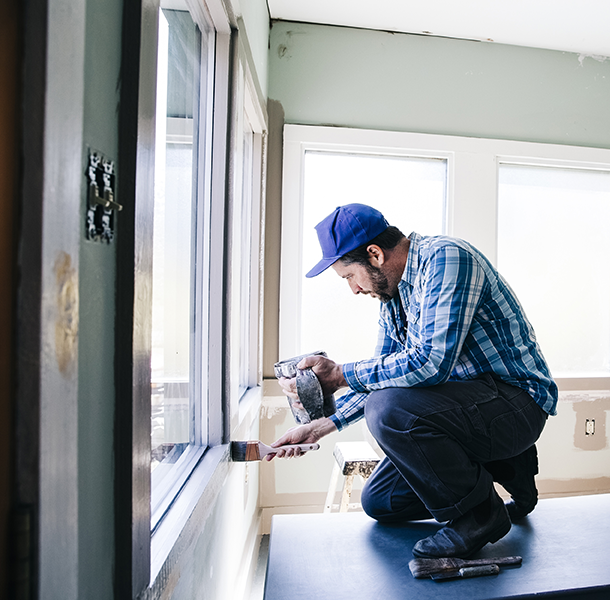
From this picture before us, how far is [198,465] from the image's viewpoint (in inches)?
50.9

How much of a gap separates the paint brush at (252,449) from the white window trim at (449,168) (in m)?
1.15

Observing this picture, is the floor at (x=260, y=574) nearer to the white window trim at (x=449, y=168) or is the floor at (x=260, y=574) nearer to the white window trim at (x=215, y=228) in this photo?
the white window trim at (x=215, y=228)

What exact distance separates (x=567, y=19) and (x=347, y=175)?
4.96 feet

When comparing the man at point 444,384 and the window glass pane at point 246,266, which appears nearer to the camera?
the man at point 444,384

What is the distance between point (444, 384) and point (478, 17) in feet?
7.42

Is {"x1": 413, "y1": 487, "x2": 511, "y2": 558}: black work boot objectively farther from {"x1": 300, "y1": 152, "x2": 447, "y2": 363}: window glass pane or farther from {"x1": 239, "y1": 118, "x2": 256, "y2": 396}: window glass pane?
{"x1": 300, "y1": 152, "x2": 447, "y2": 363}: window glass pane

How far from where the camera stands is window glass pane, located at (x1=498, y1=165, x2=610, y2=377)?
294cm

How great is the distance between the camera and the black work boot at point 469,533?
1.35 meters

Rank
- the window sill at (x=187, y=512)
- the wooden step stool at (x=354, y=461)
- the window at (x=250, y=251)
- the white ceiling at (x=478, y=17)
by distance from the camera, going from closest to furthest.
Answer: the window sill at (x=187, y=512), the wooden step stool at (x=354, y=461), the window at (x=250, y=251), the white ceiling at (x=478, y=17)

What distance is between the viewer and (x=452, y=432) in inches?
55.4

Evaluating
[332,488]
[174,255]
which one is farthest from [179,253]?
[332,488]

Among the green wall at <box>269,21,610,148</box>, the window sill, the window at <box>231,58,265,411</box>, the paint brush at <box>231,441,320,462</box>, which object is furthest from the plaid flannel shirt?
the green wall at <box>269,21,610,148</box>

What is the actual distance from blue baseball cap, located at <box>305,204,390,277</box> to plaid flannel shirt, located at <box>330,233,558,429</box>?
157 millimetres

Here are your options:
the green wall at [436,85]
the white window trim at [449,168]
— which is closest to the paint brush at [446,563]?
the white window trim at [449,168]
